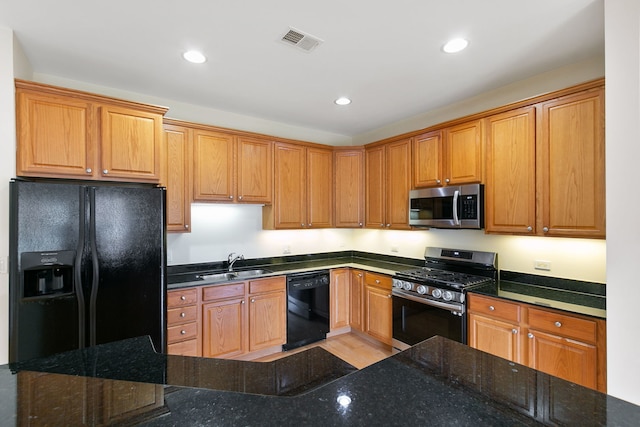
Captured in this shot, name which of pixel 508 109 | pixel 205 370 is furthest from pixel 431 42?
pixel 205 370

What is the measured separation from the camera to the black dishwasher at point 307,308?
3439 mm

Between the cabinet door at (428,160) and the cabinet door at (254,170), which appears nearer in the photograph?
the cabinet door at (428,160)

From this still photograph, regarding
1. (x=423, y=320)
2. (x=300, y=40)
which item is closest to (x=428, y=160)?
(x=423, y=320)

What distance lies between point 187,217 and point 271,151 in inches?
48.1

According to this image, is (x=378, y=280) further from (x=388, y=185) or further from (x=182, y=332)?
(x=182, y=332)

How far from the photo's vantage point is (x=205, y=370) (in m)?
1.00

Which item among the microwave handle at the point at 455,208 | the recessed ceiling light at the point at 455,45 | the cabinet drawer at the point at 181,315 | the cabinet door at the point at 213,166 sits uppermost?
the recessed ceiling light at the point at 455,45

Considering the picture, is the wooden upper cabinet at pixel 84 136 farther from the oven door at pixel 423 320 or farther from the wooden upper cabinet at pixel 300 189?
the oven door at pixel 423 320

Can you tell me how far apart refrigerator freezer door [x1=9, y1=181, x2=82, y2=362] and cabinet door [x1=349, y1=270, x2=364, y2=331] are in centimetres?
273

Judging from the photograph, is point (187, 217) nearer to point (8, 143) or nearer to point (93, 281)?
point (93, 281)

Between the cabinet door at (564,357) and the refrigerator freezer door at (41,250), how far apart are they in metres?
3.24

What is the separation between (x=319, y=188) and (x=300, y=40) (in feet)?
6.86

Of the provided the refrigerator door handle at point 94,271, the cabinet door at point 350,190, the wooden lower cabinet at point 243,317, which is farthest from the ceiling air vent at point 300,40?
the wooden lower cabinet at point 243,317

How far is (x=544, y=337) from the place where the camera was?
7.13 ft
